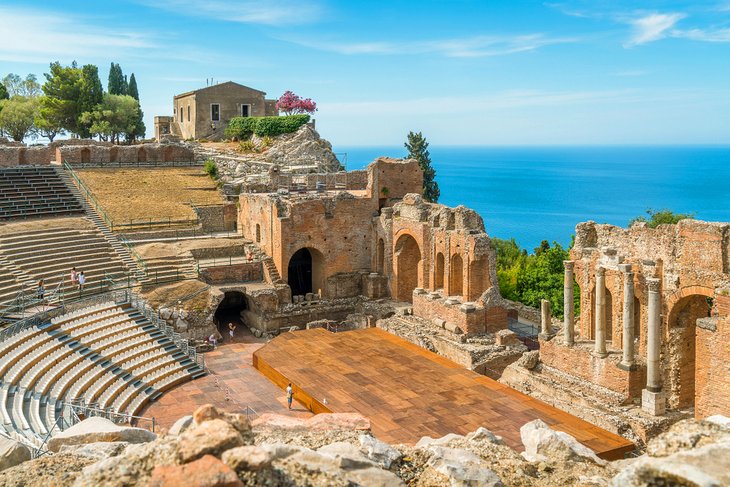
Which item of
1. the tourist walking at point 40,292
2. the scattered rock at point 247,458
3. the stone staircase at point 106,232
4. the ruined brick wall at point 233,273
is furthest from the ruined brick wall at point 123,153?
the scattered rock at point 247,458

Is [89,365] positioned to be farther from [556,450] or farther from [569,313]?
[556,450]

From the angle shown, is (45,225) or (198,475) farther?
(45,225)

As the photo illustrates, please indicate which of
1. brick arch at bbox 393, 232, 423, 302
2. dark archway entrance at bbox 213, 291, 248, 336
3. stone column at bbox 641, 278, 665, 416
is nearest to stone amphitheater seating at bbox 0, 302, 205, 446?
dark archway entrance at bbox 213, 291, 248, 336

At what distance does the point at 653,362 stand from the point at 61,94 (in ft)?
149

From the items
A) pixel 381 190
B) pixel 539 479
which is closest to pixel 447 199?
pixel 381 190

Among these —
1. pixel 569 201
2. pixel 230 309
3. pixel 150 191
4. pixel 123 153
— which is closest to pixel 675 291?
pixel 230 309

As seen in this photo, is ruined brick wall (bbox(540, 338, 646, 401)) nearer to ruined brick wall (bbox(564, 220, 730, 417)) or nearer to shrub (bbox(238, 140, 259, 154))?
ruined brick wall (bbox(564, 220, 730, 417))

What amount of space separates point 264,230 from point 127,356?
1151cm

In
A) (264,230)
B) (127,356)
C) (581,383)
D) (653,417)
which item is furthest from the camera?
(264,230)

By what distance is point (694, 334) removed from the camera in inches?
811

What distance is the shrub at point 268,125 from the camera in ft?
164

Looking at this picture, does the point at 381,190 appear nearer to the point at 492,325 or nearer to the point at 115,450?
the point at 492,325

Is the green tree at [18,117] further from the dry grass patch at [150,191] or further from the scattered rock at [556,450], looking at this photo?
the scattered rock at [556,450]

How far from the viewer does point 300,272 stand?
3491 cm
